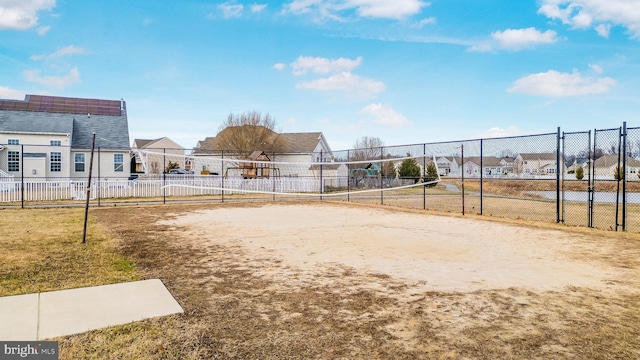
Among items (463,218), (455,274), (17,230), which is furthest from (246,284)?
(463,218)

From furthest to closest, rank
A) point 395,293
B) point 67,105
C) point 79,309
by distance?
point 67,105 < point 395,293 < point 79,309

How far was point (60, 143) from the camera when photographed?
82.6 ft

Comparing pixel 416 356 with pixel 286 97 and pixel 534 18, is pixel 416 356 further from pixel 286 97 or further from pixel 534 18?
pixel 286 97

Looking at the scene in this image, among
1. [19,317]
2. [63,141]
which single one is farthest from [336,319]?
[63,141]

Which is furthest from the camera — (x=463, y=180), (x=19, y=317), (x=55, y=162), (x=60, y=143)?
(x=60, y=143)

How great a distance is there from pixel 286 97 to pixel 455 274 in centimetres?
2222

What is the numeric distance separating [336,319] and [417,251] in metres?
3.71

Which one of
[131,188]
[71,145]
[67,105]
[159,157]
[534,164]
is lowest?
[131,188]

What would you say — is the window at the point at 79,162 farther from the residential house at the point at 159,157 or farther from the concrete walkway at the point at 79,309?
the concrete walkway at the point at 79,309

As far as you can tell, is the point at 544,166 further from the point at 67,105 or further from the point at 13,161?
the point at 67,105

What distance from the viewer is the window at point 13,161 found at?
2358 cm

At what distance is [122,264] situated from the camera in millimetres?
5871

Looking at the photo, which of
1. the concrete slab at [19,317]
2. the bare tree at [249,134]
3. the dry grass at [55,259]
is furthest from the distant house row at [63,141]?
the concrete slab at [19,317]

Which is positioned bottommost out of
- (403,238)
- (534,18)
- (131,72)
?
(403,238)
